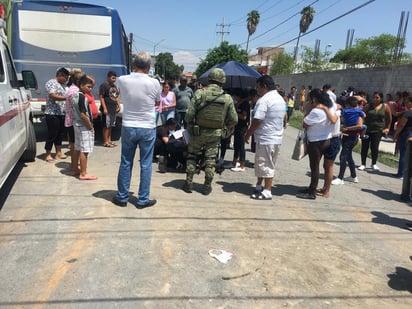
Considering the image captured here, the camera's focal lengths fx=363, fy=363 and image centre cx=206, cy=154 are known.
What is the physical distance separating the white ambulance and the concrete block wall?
13819 millimetres

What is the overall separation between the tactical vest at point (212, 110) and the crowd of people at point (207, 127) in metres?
0.01

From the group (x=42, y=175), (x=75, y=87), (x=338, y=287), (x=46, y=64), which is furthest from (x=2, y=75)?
(x=338, y=287)

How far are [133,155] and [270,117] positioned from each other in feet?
6.84

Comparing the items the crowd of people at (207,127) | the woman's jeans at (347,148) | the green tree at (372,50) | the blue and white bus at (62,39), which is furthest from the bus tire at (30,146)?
the green tree at (372,50)

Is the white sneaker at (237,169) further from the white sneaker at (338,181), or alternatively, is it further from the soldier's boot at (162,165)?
the white sneaker at (338,181)

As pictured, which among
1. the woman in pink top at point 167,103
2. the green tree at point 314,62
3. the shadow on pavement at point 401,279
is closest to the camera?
the shadow on pavement at point 401,279

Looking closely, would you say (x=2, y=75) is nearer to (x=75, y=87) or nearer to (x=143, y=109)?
(x=75, y=87)

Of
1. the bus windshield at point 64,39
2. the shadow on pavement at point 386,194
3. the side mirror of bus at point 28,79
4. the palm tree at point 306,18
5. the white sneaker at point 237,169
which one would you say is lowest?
the shadow on pavement at point 386,194

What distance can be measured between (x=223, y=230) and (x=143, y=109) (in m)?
1.80

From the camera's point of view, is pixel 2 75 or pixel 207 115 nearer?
pixel 2 75

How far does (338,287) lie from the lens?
3311 mm

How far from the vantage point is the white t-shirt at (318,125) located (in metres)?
5.58

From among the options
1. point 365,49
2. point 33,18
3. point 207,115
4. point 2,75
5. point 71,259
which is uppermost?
point 365,49

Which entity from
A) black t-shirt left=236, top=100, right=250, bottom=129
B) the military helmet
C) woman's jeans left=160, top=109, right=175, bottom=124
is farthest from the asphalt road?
woman's jeans left=160, top=109, right=175, bottom=124
